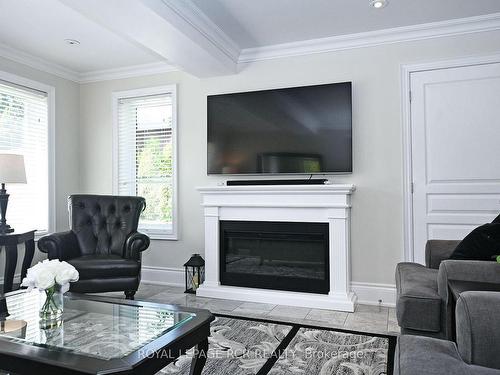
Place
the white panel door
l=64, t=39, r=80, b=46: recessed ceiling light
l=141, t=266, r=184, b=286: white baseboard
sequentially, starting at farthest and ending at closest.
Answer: l=141, t=266, r=184, b=286: white baseboard → l=64, t=39, r=80, b=46: recessed ceiling light → the white panel door

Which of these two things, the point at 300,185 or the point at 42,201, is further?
the point at 42,201

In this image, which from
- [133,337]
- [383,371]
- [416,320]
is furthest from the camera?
[383,371]

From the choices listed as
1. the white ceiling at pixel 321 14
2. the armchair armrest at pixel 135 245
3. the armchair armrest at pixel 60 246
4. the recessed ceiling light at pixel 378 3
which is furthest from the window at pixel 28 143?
the recessed ceiling light at pixel 378 3

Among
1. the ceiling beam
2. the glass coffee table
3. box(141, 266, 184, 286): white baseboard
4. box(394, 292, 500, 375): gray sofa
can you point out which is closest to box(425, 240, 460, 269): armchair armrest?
box(394, 292, 500, 375): gray sofa

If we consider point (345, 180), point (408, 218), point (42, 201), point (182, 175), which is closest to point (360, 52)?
point (345, 180)

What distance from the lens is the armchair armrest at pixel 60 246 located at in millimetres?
3320

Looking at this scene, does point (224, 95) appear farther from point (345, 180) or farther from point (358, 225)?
point (358, 225)

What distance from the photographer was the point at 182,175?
4340 mm

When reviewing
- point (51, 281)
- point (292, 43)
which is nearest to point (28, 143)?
point (51, 281)

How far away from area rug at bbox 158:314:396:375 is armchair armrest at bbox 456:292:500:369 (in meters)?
0.92

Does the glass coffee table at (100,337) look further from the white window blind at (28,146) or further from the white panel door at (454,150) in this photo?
the white panel door at (454,150)

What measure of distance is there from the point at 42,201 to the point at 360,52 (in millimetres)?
3917

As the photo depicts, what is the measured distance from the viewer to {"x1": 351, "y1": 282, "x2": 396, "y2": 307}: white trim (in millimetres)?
3525

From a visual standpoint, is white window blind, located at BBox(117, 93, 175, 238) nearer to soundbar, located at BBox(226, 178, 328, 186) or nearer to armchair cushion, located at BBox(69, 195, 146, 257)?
armchair cushion, located at BBox(69, 195, 146, 257)
